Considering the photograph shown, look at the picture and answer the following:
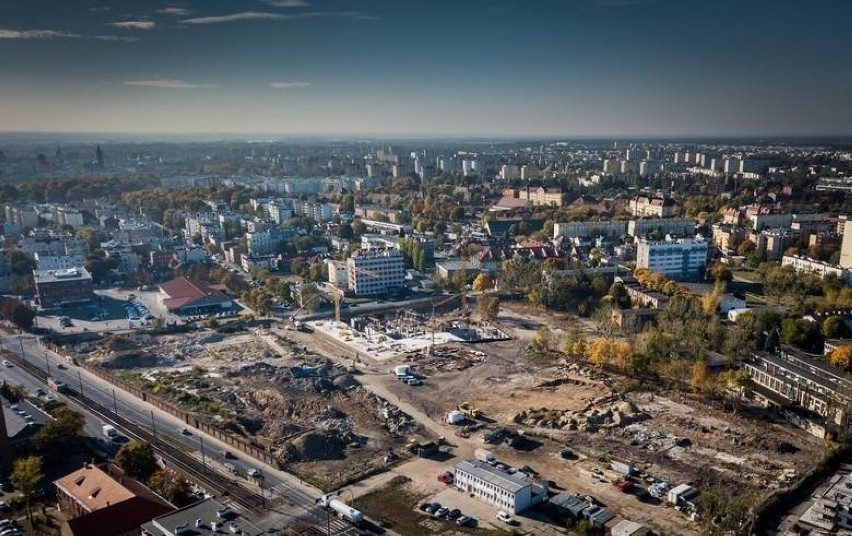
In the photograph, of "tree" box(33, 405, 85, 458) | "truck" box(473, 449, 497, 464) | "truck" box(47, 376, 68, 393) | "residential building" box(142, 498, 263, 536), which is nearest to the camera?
"residential building" box(142, 498, 263, 536)

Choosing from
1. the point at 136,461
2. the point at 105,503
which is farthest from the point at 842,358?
the point at 105,503

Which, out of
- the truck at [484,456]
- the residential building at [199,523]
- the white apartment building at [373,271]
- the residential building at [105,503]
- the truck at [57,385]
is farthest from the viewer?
the white apartment building at [373,271]

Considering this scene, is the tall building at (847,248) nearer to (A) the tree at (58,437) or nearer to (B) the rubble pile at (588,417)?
(B) the rubble pile at (588,417)

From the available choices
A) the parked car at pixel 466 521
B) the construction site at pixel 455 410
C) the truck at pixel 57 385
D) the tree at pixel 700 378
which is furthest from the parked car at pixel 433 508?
the truck at pixel 57 385

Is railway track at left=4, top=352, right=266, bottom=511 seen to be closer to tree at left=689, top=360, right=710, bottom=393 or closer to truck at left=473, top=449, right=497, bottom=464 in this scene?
truck at left=473, top=449, right=497, bottom=464

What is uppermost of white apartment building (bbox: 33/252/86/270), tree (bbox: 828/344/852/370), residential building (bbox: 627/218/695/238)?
residential building (bbox: 627/218/695/238)

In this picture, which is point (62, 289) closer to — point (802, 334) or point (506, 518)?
point (506, 518)

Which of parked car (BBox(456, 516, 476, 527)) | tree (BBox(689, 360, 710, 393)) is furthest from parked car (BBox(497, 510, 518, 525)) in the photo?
tree (BBox(689, 360, 710, 393))
